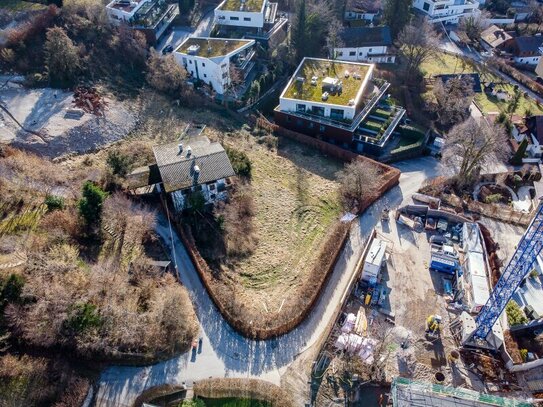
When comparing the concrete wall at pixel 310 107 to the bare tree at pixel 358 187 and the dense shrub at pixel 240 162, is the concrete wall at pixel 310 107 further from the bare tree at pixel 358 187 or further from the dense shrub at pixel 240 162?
the dense shrub at pixel 240 162

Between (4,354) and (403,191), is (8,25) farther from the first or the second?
(403,191)

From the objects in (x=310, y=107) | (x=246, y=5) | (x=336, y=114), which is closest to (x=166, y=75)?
(x=310, y=107)

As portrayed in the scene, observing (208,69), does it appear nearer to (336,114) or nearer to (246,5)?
(246,5)

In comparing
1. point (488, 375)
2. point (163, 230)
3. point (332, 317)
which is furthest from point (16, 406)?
point (488, 375)

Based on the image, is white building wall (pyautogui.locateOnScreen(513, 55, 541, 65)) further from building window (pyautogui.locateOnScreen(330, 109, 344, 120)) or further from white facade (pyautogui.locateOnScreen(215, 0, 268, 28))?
white facade (pyautogui.locateOnScreen(215, 0, 268, 28))

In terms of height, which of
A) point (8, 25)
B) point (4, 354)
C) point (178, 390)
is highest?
point (8, 25)

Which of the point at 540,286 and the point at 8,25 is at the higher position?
the point at 8,25
